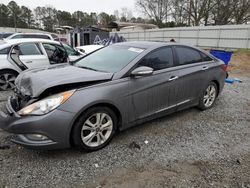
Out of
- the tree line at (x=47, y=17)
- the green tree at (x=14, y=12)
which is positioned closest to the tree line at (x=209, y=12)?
the tree line at (x=47, y=17)

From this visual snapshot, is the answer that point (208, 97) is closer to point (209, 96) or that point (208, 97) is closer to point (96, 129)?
point (209, 96)

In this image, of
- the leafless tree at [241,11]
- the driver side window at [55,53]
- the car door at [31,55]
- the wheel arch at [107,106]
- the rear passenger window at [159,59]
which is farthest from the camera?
the leafless tree at [241,11]

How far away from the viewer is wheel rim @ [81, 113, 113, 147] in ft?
9.62

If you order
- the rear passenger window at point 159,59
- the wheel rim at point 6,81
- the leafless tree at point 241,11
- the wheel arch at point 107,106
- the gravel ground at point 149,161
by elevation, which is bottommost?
the gravel ground at point 149,161

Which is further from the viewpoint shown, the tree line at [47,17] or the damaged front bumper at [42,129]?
the tree line at [47,17]

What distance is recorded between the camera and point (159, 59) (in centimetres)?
371

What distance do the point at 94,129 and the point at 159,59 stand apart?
1617 mm

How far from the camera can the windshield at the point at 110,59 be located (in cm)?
341

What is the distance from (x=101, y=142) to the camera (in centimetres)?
311

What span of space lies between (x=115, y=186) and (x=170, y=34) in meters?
20.5

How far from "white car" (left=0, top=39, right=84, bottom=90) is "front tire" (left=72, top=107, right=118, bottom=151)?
2.92 m

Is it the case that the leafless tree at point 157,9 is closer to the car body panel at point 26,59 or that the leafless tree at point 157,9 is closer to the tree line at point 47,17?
the tree line at point 47,17

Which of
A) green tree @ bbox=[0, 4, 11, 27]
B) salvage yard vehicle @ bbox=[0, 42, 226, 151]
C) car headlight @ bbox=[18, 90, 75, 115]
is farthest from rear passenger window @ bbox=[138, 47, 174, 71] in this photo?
green tree @ bbox=[0, 4, 11, 27]

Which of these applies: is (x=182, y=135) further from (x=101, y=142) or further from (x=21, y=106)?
(x=21, y=106)
